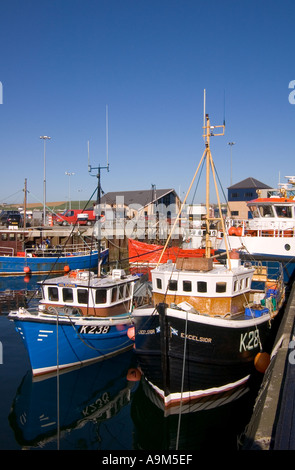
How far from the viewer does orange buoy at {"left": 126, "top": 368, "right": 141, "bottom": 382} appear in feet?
51.1

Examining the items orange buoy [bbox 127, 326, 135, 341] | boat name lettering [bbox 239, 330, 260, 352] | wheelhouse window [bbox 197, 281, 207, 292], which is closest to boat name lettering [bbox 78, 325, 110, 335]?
orange buoy [bbox 127, 326, 135, 341]

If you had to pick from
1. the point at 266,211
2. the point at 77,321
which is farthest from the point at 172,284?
the point at 266,211

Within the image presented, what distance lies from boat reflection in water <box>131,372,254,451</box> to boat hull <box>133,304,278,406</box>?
431 millimetres

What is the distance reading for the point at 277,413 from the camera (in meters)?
8.95

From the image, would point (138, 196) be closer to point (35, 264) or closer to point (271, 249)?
point (35, 264)

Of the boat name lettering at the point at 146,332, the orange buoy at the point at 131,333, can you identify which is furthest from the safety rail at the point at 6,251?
the boat name lettering at the point at 146,332

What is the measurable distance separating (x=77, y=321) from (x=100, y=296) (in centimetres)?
194

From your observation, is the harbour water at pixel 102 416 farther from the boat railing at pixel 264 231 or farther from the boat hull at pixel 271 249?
the boat railing at pixel 264 231

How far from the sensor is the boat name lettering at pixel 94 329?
15266 millimetres

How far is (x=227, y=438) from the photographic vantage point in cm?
1128
